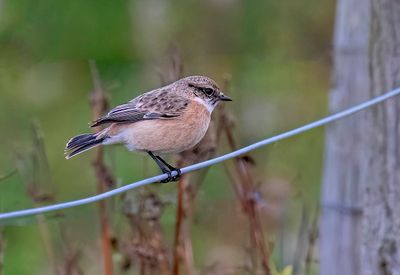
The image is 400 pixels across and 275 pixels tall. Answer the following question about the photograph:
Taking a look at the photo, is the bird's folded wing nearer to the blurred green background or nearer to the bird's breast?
the bird's breast

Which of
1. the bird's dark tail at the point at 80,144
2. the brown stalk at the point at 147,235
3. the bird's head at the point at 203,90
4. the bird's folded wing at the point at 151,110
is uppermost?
the bird's head at the point at 203,90

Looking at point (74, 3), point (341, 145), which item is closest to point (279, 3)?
point (74, 3)

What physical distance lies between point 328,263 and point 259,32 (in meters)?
5.66

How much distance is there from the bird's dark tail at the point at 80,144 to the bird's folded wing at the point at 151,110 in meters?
0.16

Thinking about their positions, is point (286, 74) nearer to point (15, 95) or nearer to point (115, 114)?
point (15, 95)

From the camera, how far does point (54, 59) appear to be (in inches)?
431

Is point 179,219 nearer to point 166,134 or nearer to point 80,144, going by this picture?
point 166,134

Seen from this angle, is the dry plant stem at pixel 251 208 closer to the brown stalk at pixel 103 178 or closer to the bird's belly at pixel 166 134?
the bird's belly at pixel 166 134

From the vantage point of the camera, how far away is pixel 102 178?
5012mm

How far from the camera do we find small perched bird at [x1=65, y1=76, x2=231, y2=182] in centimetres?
489

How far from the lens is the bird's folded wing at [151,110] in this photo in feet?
16.5

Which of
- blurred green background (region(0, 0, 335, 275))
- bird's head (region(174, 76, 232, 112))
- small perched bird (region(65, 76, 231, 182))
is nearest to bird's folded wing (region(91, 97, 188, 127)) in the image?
small perched bird (region(65, 76, 231, 182))

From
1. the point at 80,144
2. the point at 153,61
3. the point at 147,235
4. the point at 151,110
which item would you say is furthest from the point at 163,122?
the point at 153,61

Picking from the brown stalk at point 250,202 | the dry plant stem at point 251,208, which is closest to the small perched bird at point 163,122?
the brown stalk at point 250,202
